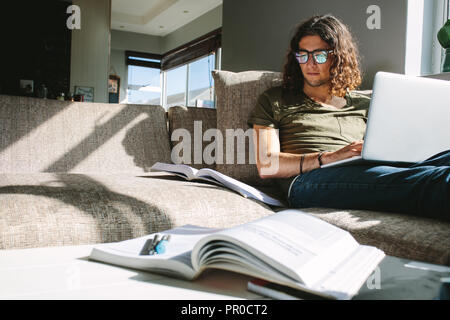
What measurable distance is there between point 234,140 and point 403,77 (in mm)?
781

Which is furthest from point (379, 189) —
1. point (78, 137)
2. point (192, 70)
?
point (192, 70)

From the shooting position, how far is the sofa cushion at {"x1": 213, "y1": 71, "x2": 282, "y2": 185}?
1717 mm

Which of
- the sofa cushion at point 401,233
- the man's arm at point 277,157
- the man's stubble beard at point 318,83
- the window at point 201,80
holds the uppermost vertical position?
the window at point 201,80

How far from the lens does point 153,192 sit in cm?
124

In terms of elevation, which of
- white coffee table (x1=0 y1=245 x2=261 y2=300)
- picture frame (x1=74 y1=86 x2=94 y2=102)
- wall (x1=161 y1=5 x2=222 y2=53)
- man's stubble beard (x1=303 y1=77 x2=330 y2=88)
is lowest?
white coffee table (x1=0 y1=245 x2=261 y2=300)

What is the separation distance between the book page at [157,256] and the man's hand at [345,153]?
0.78 m

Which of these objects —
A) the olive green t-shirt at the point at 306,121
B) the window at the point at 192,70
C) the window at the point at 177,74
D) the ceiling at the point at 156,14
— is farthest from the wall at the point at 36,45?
the olive green t-shirt at the point at 306,121

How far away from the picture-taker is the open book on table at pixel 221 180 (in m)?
1.41

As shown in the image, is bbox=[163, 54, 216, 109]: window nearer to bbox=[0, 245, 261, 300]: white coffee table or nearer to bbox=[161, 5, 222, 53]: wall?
bbox=[161, 5, 222, 53]: wall

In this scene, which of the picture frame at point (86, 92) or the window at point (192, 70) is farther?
the window at point (192, 70)

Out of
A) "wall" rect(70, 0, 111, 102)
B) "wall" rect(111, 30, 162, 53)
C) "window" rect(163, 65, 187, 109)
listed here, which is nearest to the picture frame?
"wall" rect(70, 0, 111, 102)

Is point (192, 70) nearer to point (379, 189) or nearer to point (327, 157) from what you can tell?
point (327, 157)

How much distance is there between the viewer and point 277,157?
1.45 metres

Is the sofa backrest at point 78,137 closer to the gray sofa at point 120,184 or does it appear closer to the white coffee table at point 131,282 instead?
the gray sofa at point 120,184
